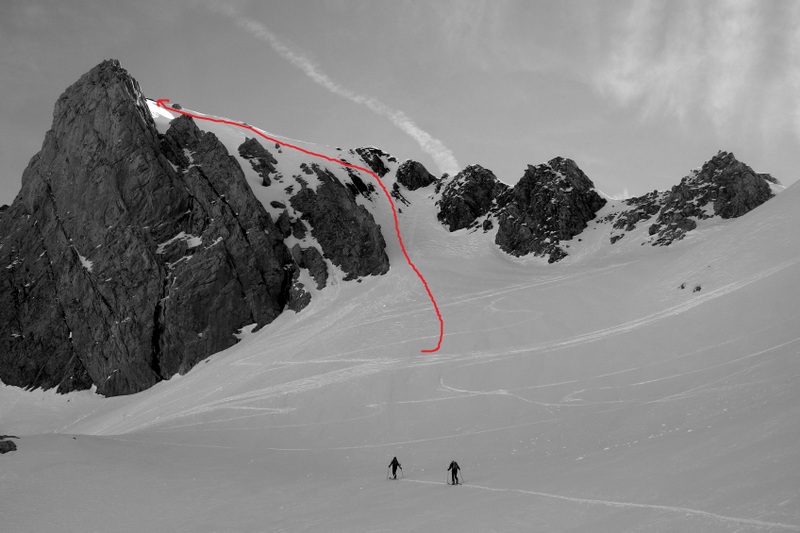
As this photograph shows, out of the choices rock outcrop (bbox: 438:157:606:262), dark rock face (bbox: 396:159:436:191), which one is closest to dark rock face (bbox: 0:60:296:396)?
rock outcrop (bbox: 438:157:606:262)

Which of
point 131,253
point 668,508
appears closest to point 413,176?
point 131,253

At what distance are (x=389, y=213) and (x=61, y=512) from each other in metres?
73.3

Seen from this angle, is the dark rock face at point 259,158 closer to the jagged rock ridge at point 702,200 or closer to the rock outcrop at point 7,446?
the jagged rock ridge at point 702,200

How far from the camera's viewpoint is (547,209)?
7875 cm

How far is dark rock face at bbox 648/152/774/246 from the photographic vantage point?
63.2m

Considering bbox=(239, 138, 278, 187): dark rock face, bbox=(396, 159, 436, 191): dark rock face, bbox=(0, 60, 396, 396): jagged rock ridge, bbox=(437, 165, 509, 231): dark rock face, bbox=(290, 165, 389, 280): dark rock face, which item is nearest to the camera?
bbox=(0, 60, 396, 396): jagged rock ridge

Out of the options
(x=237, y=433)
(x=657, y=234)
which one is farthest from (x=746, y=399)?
(x=657, y=234)

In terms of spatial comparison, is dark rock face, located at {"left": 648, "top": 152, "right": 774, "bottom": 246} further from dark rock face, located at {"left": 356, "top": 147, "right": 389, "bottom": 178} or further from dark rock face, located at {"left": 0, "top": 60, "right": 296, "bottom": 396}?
dark rock face, located at {"left": 356, "top": 147, "right": 389, "bottom": 178}

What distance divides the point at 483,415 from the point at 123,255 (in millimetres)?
54025

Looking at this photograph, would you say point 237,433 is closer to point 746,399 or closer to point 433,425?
point 433,425

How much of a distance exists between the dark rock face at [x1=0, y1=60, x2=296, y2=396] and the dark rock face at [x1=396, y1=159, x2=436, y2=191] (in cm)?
4060

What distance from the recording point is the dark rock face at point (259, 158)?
7825cm

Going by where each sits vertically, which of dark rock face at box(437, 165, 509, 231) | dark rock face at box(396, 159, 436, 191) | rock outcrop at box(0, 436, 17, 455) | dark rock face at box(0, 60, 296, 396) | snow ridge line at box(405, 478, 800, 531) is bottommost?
rock outcrop at box(0, 436, 17, 455)

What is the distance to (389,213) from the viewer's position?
293 feet
